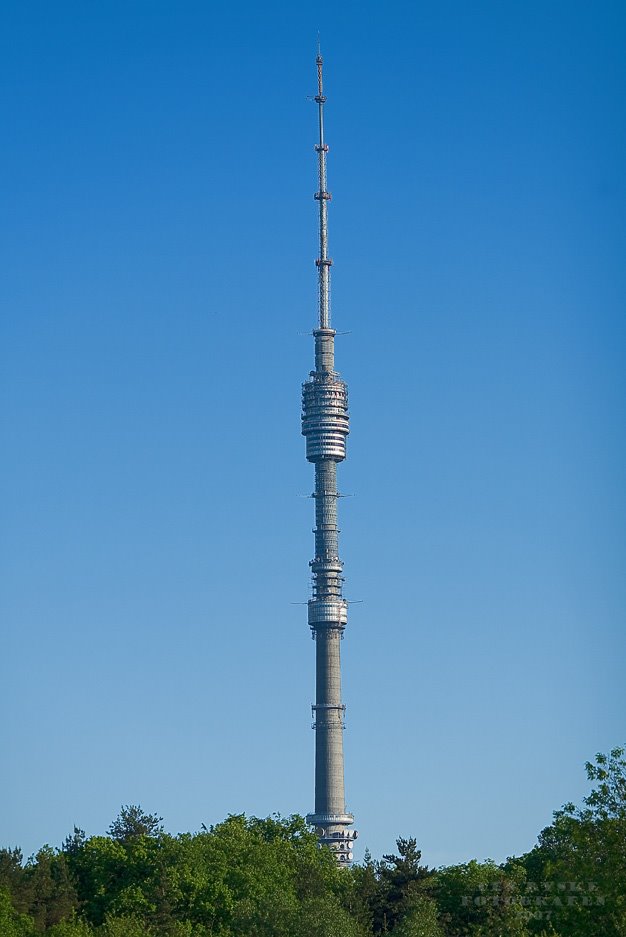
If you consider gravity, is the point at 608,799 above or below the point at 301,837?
below

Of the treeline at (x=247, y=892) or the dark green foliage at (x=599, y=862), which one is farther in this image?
the treeline at (x=247, y=892)

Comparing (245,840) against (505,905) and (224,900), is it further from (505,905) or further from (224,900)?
(505,905)

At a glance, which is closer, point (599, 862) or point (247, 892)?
point (599, 862)

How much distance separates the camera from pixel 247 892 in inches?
4808

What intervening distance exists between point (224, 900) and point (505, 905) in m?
20.8

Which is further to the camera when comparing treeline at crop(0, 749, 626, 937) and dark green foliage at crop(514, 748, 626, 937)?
treeline at crop(0, 749, 626, 937)

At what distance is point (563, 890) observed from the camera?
7912cm

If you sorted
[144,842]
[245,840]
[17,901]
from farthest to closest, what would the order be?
[245,840], [144,842], [17,901]

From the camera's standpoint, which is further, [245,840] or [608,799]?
[245,840]

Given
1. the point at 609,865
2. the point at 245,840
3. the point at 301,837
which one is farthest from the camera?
the point at 301,837

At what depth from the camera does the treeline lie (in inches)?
4045

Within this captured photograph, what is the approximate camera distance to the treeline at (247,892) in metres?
103

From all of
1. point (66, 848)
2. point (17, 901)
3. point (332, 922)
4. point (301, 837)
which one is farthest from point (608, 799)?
point (301, 837)

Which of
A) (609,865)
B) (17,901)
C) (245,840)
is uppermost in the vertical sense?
(245,840)
